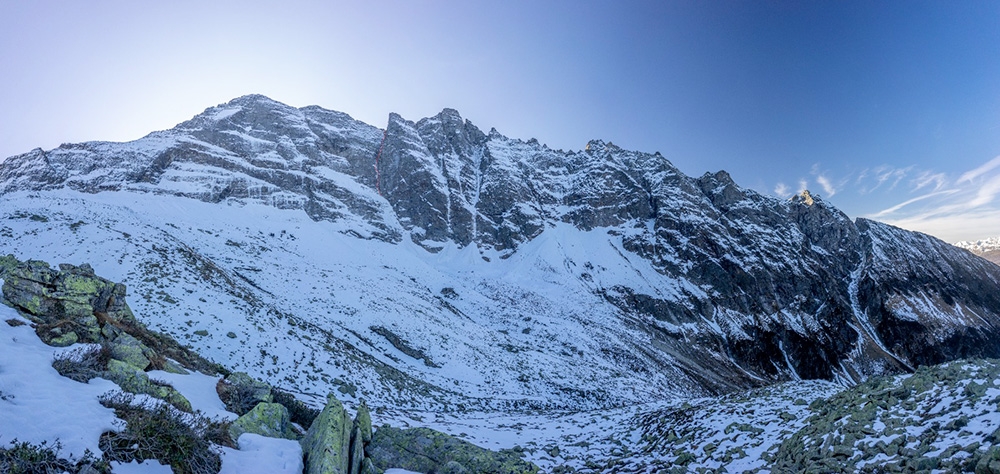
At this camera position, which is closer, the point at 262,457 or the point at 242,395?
the point at 262,457

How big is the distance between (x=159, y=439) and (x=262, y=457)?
2.18 meters

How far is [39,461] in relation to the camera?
4836mm

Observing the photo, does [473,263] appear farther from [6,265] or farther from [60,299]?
[60,299]

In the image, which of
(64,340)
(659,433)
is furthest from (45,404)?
(659,433)

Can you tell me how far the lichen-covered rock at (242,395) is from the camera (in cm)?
1080

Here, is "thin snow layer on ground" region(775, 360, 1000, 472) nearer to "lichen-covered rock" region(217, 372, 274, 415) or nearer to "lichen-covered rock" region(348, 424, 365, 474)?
"lichen-covered rock" region(348, 424, 365, 474)

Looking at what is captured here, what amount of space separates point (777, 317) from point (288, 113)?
135 m

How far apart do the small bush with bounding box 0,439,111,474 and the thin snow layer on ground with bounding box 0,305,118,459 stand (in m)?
0.12

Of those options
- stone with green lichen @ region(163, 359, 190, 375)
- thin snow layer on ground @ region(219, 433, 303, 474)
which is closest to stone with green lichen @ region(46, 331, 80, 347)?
stone with green lichen @ region(163, 359, 190, 375)

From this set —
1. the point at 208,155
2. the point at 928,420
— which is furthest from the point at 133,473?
the point at 208,155

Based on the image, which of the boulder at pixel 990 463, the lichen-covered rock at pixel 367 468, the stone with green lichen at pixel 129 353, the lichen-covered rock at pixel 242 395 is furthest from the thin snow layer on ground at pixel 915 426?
the stone with green lichen at pixel 129 353

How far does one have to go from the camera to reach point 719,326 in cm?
8712

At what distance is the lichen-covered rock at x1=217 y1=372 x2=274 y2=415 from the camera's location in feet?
35.4

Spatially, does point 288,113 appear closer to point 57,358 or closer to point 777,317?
point 57,358
